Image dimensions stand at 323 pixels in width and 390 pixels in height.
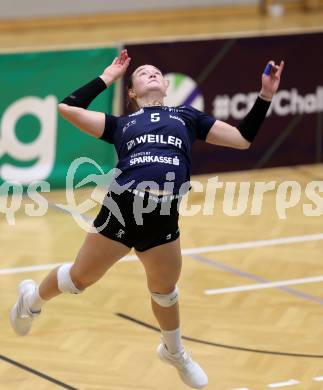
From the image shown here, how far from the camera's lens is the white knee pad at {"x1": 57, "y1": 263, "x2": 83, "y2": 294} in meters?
6.34

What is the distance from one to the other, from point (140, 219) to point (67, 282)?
67 centimetres

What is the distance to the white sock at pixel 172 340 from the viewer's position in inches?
253

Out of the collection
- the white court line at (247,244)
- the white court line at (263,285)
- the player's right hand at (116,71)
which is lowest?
the white court line at (263,285)

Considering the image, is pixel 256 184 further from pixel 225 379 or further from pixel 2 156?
pixel 225 379

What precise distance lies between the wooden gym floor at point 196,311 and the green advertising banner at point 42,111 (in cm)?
37

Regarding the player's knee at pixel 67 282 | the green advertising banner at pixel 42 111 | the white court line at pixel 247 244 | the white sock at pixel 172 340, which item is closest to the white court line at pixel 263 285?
the white court line at pixel 247 244

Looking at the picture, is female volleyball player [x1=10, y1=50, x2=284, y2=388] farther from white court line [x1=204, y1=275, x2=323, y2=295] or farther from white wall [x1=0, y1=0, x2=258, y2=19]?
white wall [x1=0, y1=0, x2=258, y2=19]

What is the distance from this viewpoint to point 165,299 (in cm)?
628

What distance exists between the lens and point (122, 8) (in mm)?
18766

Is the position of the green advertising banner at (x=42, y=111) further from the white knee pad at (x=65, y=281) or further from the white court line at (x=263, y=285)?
the white knee pad at (x=65, y=281)

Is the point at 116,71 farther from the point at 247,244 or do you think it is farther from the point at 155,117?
the point at 247,244
